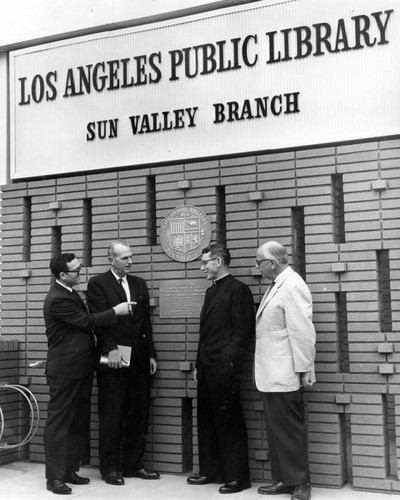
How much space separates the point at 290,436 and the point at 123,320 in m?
1.79

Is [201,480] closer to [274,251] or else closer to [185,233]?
[274,251]

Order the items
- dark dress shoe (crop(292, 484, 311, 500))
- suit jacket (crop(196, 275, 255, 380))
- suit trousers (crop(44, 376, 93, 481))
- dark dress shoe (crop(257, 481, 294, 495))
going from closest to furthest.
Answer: dark dress shoe (crop(292, 484, 311, 500)) → dark dress shoe (crop(257, 481, 294, 495)) → suit jacket (crop(196, 275, 255, 380)) → suit trousers (crop(44, 376, 93, 481))

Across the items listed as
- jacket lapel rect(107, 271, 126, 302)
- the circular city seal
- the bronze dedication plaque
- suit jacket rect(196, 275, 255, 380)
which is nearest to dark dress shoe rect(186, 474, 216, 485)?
suit jacket rect(196, 275, 255, 380)

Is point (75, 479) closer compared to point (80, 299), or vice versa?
point (75, 479)

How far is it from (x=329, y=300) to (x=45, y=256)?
9.77 feet

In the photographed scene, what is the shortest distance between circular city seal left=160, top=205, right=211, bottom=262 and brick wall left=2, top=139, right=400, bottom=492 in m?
0.07

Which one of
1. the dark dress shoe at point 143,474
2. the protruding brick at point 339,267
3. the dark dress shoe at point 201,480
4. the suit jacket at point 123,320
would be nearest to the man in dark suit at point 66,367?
the suit jacket at point 123,320

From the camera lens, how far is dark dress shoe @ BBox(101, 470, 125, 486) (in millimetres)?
5680

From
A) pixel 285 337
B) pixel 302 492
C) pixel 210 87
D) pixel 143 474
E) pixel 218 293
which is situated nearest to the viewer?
pixel 302 492

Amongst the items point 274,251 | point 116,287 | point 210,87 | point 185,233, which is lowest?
point 116,287

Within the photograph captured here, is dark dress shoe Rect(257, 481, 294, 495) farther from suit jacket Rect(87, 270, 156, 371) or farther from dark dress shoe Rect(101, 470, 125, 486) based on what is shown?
suit jacket Rect(87, 270, 156, 371)

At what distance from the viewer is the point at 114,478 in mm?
5695

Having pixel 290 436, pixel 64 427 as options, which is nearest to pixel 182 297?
pixel 64 427

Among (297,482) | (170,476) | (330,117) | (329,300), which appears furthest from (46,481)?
(330,117)
